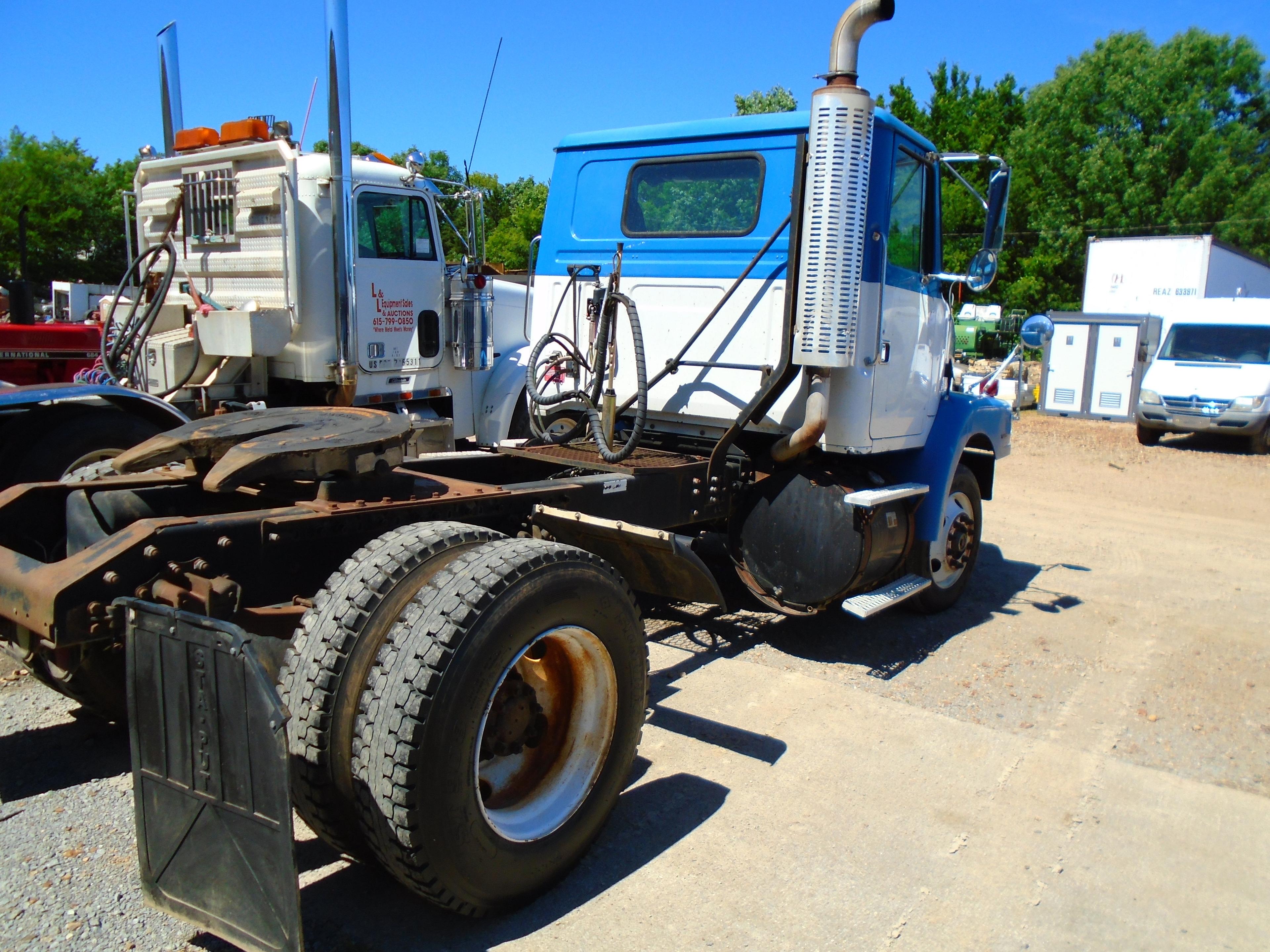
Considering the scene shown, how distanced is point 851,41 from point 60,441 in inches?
181

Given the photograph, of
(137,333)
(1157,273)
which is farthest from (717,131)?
(1157,273)

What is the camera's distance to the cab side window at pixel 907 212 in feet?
16.3

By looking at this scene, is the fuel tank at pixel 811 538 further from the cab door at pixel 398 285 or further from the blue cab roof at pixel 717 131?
the cab door at pixel 398 285

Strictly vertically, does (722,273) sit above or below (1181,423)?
above

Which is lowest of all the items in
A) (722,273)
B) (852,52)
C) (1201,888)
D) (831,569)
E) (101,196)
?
(1201,888)

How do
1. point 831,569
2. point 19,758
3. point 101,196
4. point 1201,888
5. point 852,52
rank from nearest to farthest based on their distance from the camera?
point 1201,888, point 19,758, point 852,52, point 831,569, point 101,196

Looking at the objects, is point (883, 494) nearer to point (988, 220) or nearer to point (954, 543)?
point (954, 543)

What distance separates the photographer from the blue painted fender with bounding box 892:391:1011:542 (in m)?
5.46

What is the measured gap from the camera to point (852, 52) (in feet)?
14.6

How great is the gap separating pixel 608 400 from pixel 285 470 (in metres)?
2.22

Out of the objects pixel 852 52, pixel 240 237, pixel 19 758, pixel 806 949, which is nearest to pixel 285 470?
pixel 19 758

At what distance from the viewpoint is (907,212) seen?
5168 millimetres

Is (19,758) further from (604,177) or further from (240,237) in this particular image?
(240,237)

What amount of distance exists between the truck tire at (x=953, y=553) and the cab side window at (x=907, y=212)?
4.52ft
